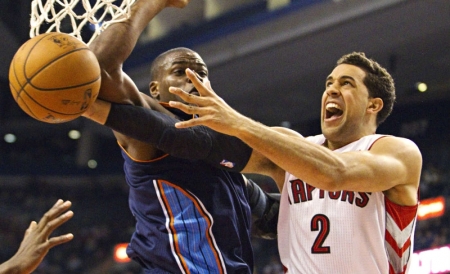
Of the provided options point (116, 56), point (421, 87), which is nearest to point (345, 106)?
point (116, 56)

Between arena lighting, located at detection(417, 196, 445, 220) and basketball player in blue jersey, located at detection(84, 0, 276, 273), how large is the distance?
840cm

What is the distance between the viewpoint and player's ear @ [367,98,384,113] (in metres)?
3.28

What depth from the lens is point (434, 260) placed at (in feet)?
31.2

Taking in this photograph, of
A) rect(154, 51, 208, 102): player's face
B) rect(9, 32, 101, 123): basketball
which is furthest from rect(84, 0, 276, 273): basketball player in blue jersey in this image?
rect(9, 32, 101, 123): basketball

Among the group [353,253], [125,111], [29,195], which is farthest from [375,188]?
[29,195]

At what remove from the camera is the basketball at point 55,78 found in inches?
91.3

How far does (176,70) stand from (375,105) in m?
1.06

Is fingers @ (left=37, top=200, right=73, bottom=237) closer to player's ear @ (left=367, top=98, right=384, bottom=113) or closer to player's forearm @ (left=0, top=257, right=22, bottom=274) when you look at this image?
player's forearm @ (left=0, top=257, right=22, bottom=274)

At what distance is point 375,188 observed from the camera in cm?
276

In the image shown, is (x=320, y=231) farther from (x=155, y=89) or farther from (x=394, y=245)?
(x=155, y=89)

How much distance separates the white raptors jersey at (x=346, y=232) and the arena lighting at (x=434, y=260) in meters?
6.81

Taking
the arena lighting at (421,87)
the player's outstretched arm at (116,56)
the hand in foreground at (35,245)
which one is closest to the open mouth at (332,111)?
the player's outstretched arm at (116,56)

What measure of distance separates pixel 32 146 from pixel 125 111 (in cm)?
1532

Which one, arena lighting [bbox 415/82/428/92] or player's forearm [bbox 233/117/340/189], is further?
arena lighting [bbox 415/82/428/92]
